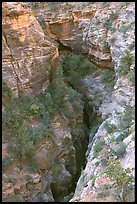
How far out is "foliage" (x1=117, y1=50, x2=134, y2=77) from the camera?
16.1m

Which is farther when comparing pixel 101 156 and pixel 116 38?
pixel 116 38

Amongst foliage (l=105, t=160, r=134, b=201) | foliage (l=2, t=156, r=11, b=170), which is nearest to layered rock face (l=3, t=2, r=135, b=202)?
foliage (l=105, t=160, r=134, b=201)

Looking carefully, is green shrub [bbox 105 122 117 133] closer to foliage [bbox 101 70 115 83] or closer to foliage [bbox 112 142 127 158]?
foliage [bbox 112 142 127 158]

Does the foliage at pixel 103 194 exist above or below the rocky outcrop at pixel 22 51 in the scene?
below

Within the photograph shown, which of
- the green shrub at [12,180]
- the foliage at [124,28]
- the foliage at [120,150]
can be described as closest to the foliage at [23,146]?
the green shrub at [12,180]

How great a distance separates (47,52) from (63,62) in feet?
15.6

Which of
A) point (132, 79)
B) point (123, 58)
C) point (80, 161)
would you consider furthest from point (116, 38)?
point (80, 161)

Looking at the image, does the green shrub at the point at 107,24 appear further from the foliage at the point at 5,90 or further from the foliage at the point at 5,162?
the foliage at the point at 5,162

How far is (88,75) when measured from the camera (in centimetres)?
2228

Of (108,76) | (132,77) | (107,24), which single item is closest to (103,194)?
(132,77)

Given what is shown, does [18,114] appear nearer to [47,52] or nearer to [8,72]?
[8,72]

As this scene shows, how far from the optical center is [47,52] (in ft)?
59.5

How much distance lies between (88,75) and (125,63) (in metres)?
6.23

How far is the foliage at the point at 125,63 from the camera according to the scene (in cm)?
1612
